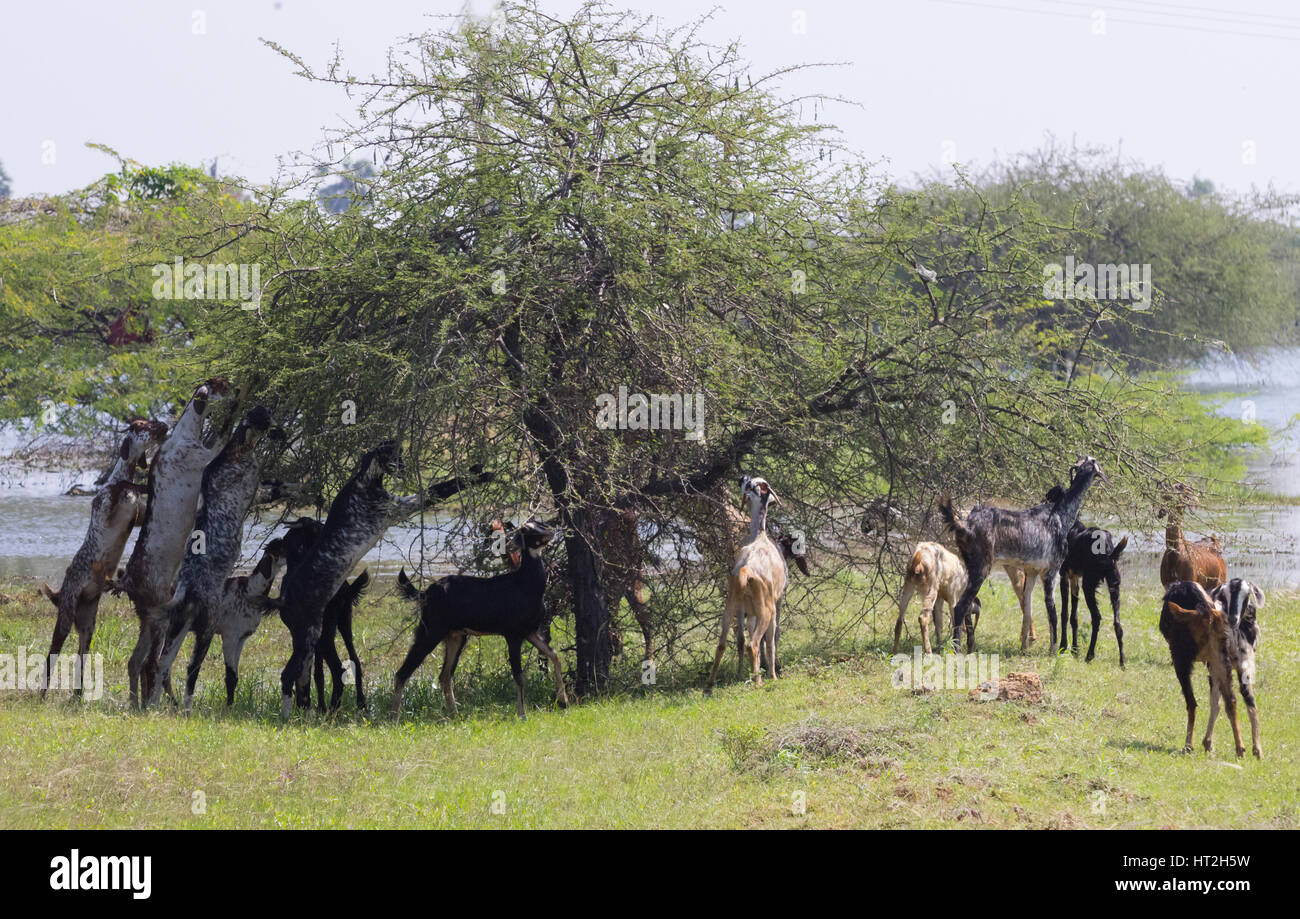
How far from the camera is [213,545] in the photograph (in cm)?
1230

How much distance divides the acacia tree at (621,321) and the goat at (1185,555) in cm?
52

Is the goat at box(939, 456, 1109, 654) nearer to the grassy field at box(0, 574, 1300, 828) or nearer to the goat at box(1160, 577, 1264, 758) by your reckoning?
the grassy field at box(0, 574, 1300, 828)

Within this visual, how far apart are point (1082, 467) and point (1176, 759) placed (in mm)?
4714

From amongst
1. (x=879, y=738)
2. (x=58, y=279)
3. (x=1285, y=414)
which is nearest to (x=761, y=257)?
(x=879, y=738)

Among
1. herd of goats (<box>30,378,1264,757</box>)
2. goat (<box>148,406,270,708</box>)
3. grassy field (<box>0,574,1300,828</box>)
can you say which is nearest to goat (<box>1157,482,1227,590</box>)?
herd of goats (<box>30,378,1264,757</box>)

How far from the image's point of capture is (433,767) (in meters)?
9.66

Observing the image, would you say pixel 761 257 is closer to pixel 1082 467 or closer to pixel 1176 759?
pixel 1082 467

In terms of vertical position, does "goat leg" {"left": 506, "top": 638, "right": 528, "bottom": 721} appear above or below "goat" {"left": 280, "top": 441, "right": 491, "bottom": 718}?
below

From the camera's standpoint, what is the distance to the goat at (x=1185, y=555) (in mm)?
13758

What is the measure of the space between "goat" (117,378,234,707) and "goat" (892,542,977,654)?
693cm

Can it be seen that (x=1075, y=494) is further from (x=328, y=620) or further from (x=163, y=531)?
(x=163, y=531)

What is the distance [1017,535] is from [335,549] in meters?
6.91

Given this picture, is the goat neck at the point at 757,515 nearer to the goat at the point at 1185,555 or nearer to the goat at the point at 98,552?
the goat at the point at 1185,555

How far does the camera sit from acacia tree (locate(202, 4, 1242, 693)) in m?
11.9
